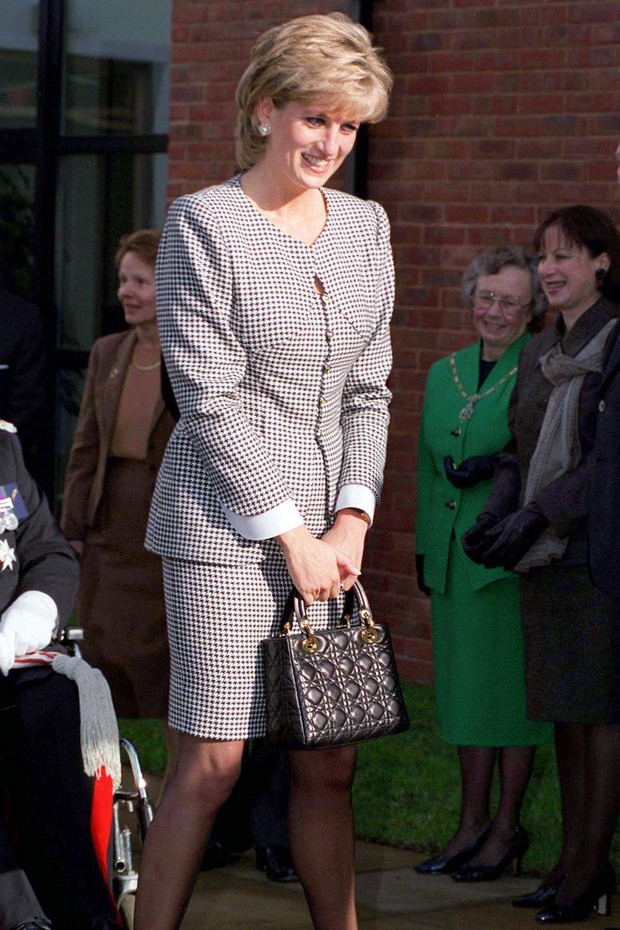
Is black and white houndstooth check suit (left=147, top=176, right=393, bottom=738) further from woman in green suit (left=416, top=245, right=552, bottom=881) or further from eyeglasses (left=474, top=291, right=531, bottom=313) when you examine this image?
eyeglasses (left=474, top=291, right=531, bottom=313)

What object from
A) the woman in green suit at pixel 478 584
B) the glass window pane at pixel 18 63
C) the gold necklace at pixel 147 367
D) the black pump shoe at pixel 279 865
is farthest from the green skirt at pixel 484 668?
the glass window pane at pixel 18 63

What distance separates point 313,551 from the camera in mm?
3398

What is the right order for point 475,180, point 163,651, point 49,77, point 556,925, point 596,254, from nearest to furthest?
point 556,925 → point 596,254 → point 163,651 → point 475,180 → point 49,77

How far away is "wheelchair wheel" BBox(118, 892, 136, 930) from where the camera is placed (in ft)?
11.6

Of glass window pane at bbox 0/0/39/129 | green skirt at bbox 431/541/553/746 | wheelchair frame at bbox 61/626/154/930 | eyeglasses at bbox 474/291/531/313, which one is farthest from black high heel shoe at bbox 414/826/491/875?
glass window pane at bbox 0/0/39/129

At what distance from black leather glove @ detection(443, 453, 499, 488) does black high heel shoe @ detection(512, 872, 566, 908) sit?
1.23 metres

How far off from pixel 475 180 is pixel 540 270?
2.74m

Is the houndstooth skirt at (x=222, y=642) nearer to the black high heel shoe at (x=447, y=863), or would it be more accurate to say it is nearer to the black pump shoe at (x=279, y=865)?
the black pump shoe at (x=279, y=865)

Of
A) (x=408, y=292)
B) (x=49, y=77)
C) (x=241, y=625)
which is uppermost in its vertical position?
(x=49, y=77)

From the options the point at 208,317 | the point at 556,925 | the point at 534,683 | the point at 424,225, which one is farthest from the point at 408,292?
the point at 208,317

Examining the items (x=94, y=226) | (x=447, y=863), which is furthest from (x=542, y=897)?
(x=94, y=226)

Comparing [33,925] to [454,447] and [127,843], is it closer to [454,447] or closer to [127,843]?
[127,843]

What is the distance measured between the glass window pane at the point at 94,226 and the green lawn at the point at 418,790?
10.6 feet

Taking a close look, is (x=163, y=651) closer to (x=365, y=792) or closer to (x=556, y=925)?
(x=365, y=792)
